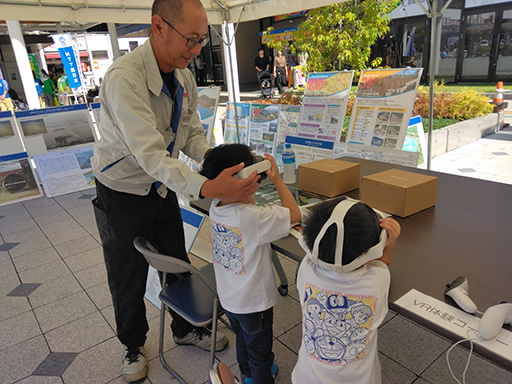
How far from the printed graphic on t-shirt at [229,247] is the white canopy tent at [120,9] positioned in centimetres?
251

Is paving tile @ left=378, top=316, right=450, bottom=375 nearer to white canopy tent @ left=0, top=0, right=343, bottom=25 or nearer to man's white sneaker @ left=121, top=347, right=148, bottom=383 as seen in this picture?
man's white sneaker @ left=121, top=347, right=148, bottom=383

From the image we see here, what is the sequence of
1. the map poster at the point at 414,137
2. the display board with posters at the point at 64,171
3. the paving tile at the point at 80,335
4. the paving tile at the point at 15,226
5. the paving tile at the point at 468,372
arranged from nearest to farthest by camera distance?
the paving tile at the point at 468,372 < the paving tile at the point at 80,335 < the map poster at the point at 414,137 < the paving tile at the point at 15,226 < the display board with posters at the point at 64,171

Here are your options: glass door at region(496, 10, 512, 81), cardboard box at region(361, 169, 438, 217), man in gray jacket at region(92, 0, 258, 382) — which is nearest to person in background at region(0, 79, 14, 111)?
man in gray jacket at region(92, 0, 258, 382)

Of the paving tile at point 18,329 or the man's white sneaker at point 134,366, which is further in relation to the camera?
the paving tile at point 18,329

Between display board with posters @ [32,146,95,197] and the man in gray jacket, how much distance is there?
3.81 m

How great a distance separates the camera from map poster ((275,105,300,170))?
3.62 meters

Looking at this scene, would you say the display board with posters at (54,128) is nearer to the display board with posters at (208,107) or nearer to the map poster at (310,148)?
the display board with posters at (208,107)

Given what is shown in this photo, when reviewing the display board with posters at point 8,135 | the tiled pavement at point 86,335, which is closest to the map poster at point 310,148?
the tiled pavement at point 86,335

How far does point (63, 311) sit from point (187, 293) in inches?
50.8

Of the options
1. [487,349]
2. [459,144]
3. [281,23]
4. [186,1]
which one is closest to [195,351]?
[487,349]

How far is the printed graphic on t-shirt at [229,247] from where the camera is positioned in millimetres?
1211

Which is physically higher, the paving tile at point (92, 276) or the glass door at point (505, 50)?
the glass door at point (505, 50)

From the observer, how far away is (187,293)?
1613mm

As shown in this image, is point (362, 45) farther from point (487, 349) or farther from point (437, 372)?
point (487, 349)
